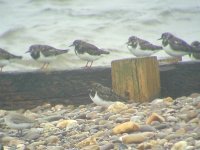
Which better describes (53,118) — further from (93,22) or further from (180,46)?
(93,22)

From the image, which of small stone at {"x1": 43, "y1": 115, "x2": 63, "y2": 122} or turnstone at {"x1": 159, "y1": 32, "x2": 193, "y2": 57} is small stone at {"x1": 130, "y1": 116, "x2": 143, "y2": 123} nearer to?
small stone at {"x1": 43, "y1": 115, "x2": 63, "y2": 122}

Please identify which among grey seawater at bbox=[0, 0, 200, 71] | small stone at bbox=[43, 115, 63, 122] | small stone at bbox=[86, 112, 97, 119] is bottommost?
small stone at bbox=[43, 115, 63, 122]

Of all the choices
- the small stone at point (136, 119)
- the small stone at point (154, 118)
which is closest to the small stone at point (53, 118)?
the small stone at point (136, 119)

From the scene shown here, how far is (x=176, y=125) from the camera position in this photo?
4617 millimetres

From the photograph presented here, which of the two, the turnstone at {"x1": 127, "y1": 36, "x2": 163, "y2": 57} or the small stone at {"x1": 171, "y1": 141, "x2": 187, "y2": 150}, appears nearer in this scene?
the small stone at {"x1": 171, "y1": 141, "x2": 187, "y2": 150}

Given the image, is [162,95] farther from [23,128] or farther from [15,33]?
[15,33]

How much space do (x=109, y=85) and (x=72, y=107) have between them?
0.47 m

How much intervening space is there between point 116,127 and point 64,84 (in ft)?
5.27

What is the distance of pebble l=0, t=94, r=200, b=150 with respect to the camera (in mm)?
4262

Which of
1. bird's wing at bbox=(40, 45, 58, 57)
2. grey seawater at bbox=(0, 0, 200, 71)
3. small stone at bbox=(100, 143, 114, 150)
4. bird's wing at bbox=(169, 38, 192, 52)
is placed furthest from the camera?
grey seawater at bbox=(0, 0, 200, 71)

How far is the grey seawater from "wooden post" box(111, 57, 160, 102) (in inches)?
296

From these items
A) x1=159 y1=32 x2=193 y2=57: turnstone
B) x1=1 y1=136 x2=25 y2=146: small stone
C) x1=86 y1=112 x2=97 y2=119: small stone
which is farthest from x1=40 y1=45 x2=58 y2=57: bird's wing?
x1=1 y1=136 x2=25 y2=146: small stone

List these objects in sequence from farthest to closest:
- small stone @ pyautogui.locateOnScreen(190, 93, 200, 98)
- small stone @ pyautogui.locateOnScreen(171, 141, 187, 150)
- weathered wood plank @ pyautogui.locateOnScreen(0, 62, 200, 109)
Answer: weathered wood plank @ pyautogui.locateOnScreen(0, 62, 200, 109) < small stone @ pyautogui.locateOnScreen(190, 93, 200, 98) < small stone @ pyautogui.locateOnScreen(171, 141, 187, 150)

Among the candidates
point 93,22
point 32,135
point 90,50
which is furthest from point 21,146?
point 93,22
